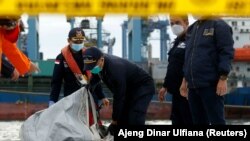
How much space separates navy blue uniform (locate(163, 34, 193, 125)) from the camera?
4.16 meters

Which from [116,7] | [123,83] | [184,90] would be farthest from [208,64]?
[116,7]

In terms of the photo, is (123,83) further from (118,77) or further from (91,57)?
(91,57)

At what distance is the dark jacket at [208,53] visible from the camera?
3225 mm

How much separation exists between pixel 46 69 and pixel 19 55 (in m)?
29.9

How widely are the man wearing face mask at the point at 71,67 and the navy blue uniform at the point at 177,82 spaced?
32.0 inches

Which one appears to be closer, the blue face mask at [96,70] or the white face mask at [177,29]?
the blue face mask at [96,70]

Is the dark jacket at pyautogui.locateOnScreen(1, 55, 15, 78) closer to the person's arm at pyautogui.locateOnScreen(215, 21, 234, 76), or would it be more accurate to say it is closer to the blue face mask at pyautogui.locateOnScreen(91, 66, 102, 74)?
the blue face mask at pyautogui.locateOnScreen(91, 66, 102, 74)

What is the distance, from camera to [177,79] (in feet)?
13.9

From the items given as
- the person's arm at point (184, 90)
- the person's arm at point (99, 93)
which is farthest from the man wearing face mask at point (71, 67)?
the person's arm at point (184, 90)

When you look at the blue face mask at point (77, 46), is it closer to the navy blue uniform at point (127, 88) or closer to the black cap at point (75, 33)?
the black cap at point (75, 33)

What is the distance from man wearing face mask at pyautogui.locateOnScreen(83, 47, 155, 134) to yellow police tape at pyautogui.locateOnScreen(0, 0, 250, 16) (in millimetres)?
2498

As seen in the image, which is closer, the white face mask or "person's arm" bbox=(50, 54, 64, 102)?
the white face mask

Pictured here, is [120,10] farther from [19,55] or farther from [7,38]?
[19,55]

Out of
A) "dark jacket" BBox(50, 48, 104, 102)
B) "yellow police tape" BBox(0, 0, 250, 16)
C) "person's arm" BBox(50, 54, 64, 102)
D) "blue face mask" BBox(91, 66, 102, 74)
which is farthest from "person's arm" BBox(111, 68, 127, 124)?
"yellow police tape" BBox(0, 0, 250, 16)
